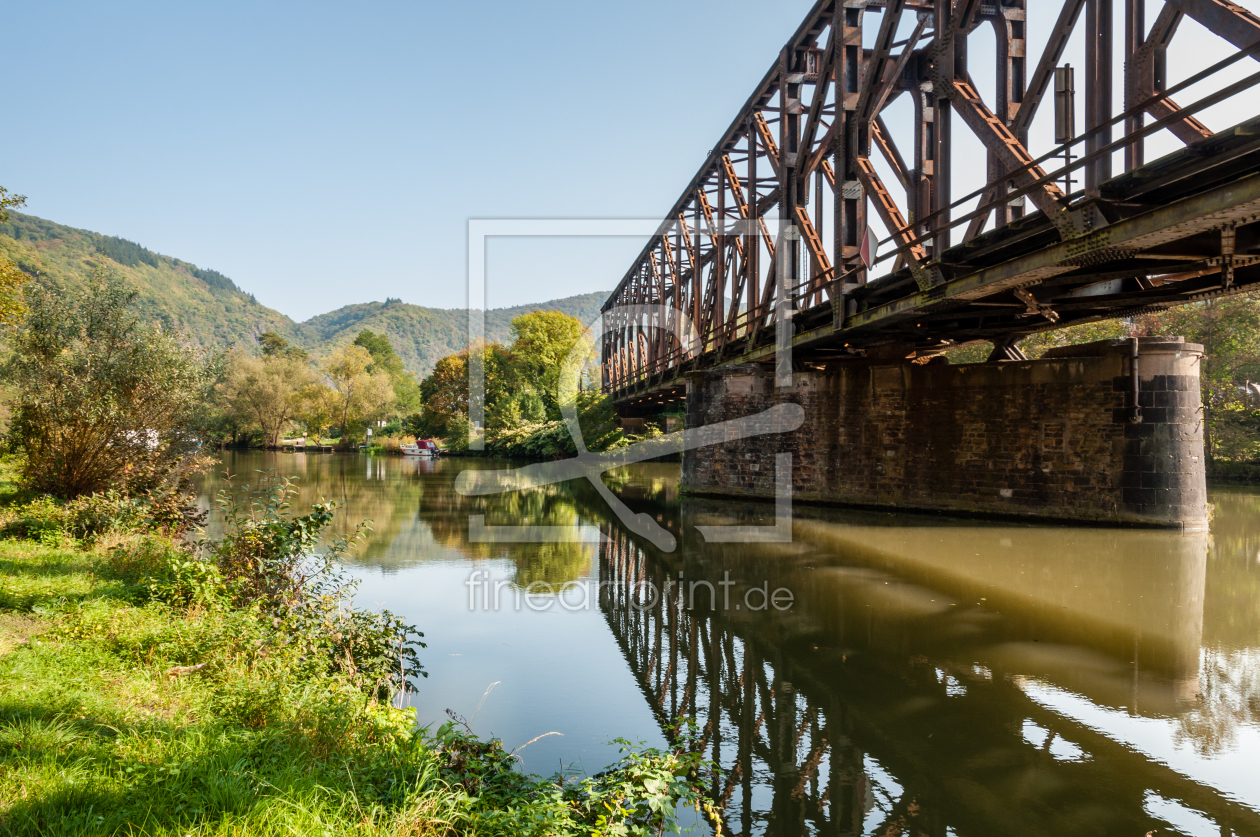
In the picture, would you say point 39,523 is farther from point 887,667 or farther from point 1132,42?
point 1132,42

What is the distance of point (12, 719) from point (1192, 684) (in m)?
8.87

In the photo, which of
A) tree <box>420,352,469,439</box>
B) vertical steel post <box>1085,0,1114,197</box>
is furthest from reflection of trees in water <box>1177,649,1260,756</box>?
tree <box>420,352,469,439</box>

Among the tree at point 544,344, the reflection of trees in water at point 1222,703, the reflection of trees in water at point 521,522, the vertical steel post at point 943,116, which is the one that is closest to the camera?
the reflection of trees in water at point 1222,703

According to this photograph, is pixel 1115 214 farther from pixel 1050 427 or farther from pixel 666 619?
pixel 1050 427

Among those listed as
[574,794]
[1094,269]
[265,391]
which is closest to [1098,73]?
[1094,269]

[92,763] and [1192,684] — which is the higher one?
[92,763]

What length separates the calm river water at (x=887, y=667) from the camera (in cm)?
470

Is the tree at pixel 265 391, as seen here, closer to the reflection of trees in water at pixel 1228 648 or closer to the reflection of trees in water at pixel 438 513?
the reflection of trees in water at pixel 438 513

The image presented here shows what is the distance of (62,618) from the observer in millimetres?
6184

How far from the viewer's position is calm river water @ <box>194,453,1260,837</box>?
185 inches

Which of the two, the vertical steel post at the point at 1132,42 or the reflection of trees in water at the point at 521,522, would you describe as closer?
the vertical steel post at the point at 1132,42

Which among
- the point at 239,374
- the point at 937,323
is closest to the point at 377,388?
the point at 239,374

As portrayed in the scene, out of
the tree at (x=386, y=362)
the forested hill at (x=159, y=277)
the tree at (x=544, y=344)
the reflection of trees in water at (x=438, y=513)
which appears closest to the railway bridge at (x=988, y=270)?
the reflection of trees in water at (x=438, y=513)

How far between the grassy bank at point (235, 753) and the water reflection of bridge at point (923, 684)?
3.62 ft
